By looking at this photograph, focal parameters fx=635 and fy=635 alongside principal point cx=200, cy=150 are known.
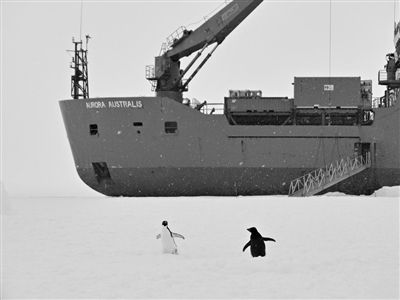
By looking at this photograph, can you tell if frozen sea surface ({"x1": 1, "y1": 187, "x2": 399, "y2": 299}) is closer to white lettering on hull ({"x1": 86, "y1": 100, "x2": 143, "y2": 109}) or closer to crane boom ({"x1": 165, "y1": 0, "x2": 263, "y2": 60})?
white lettering on hull ({"x1": 86, "y1": 100, "x2": 143, "y2": 109})

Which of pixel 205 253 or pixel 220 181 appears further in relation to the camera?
pixel 220 181

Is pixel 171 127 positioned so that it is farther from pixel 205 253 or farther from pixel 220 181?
pixel 205 253

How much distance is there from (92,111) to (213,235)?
19.8m

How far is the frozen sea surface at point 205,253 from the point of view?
11.8m

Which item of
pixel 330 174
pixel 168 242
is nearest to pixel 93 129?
pixel 330 174

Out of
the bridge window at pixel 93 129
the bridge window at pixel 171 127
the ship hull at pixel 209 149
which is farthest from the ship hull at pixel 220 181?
the bridge window at pixel 93 129

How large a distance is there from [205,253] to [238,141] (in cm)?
2039

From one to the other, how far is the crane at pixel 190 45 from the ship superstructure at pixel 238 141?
0.67 feet

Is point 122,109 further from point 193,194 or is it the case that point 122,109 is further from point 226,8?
point 226,8

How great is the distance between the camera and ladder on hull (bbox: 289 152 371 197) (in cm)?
3462

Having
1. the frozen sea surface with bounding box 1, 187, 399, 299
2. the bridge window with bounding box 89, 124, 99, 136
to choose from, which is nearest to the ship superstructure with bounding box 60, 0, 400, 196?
the bridge window with bounding box 89, 124, 99, 136

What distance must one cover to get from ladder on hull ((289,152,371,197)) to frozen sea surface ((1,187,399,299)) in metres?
8.53

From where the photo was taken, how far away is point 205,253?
16.1 meters

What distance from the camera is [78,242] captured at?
17516mm
